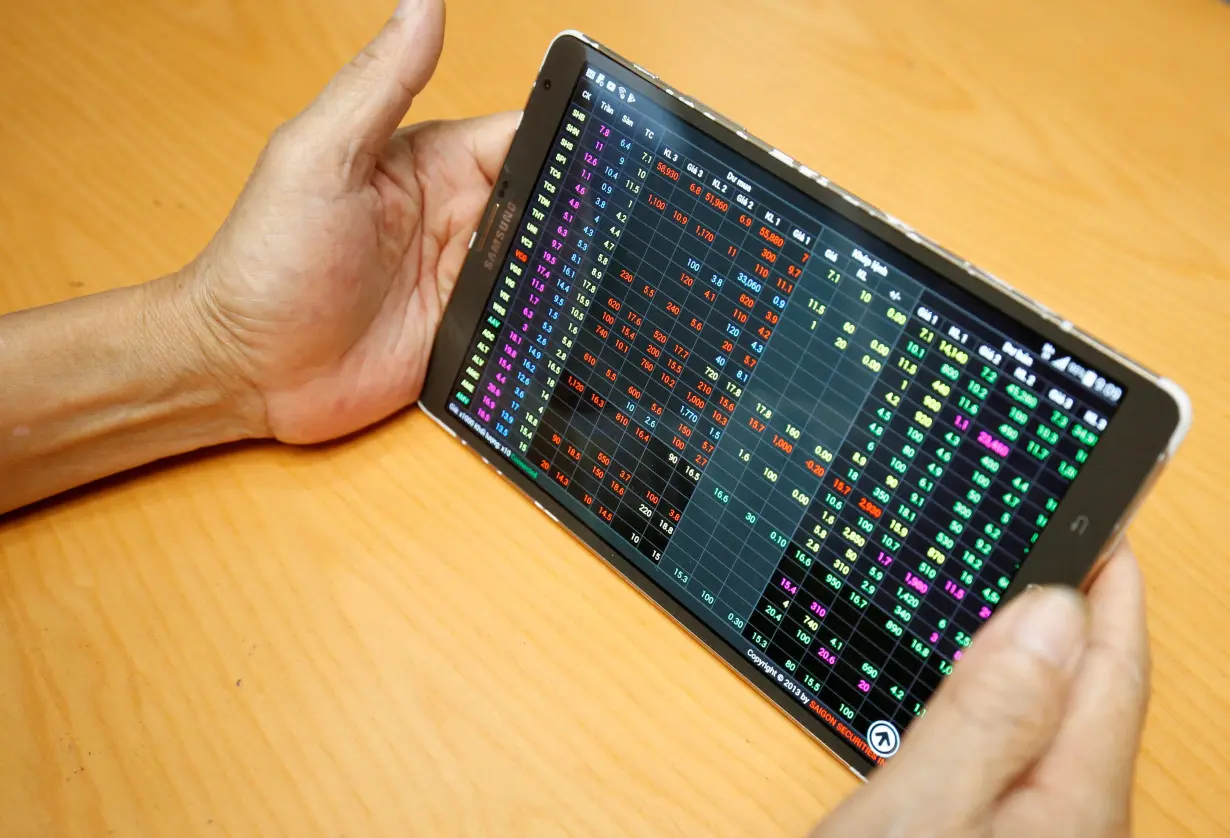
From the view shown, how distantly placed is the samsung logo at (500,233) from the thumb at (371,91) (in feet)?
0.36

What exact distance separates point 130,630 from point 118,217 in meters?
0.41

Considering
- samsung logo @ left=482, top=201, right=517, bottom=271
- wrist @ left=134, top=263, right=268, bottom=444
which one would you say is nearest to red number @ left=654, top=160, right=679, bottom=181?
samsung logo @ left=482, top=201, right=517, bottom=271

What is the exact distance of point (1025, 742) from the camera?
1.55 ft

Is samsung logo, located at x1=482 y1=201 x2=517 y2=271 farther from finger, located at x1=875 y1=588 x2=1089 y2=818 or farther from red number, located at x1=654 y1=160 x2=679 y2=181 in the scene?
finger, located at x1=875 y1=588 x2=1089 y2=818

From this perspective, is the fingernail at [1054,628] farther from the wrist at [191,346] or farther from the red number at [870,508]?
the wrist at [191,346]

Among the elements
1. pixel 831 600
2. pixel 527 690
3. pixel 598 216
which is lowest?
Result: pixel 527 690

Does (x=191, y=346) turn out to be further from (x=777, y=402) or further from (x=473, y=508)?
(x=777, y=402)

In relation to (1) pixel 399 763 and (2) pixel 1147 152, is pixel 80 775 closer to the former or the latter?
(1) pixel 399 763

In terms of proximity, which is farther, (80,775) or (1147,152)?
(1147,152)

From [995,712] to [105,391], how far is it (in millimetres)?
650

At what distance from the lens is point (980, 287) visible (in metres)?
0.56

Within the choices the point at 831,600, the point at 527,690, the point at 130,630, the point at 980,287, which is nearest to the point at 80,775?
the point at 130,630

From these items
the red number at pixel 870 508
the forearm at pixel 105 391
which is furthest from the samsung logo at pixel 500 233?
the red number at pixel 870 508

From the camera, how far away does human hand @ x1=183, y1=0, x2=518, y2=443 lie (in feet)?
2.35
